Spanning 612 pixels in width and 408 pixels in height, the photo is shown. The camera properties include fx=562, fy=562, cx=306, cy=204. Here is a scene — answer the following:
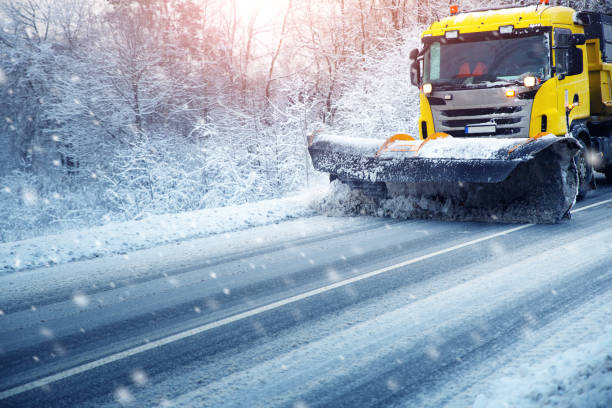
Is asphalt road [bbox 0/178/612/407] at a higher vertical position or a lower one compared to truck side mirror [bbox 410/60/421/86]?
lower

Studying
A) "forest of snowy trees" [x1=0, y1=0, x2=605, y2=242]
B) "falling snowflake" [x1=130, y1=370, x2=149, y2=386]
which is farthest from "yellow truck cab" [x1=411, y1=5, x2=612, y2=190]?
"forest of snowy trees" [x1=0, y1=0, x2=605, y2=242]

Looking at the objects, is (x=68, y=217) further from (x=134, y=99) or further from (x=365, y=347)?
(x=365, y=347)

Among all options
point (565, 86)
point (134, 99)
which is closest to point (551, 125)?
point (565, 86)

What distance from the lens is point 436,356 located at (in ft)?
11.4

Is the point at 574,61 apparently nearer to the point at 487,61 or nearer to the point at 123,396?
the point at 487,61

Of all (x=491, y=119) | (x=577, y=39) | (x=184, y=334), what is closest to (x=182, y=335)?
(x=184, y=334)

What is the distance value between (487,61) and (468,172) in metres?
2.67

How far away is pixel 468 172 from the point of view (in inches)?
290

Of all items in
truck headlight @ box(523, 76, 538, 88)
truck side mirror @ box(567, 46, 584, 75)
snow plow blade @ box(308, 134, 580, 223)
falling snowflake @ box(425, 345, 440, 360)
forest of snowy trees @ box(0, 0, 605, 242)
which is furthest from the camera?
forest of snowy trees @ box(0, 0, 605, 242)

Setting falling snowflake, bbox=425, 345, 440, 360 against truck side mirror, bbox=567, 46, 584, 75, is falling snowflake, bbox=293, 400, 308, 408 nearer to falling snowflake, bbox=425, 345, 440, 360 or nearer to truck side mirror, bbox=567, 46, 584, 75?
falling snowflake, bbox=425, 345, 440, 360

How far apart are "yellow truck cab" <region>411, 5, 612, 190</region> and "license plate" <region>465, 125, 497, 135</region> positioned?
0.02 m

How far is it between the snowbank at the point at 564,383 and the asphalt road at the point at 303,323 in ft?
0.69

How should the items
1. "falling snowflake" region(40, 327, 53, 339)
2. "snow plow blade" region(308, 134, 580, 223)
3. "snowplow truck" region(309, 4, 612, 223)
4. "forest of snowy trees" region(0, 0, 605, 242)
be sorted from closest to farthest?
"falling snowflake" region(40, 327, 53, 339) → "snow plow blade" region(308, 134, 580, 223) → "snowplow truck" region(309, 4, 612, 223) → "forest of snowy trees" region(0, 0, 605, 242)

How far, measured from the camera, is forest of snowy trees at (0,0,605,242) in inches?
725
